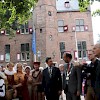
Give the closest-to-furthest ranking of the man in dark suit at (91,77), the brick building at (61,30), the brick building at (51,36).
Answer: the man in dark suit at (91,77) → the brick building at (61,30) → the brick building at (51,36)

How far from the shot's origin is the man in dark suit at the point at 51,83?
629 centimetres


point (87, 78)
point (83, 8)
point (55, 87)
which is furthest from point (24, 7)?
point (87, 78)

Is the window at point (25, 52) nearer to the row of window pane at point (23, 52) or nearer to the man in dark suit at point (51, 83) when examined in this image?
the row of window pane at point (23, 52)

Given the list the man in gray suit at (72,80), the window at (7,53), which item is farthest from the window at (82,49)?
the man in gray suit at (72,80)

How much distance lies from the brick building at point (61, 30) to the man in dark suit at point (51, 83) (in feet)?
72.0

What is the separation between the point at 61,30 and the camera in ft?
107

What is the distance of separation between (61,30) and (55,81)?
86.3 feet

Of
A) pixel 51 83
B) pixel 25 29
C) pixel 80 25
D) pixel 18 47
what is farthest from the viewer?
pixel 80 25

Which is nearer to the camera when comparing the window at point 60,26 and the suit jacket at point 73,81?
the suit jacket at point 73,81

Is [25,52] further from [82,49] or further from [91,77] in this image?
[91,77]

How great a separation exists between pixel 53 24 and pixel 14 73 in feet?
78.5

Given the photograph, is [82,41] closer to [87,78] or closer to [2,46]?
[2,46]

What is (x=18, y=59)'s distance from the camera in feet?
99.7

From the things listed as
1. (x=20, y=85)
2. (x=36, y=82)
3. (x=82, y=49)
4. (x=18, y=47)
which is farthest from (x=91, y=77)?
(x=82, y=49)
